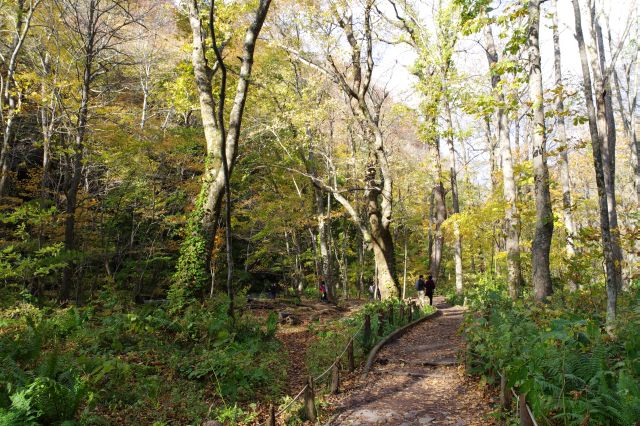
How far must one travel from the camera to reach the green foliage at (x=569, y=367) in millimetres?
4029

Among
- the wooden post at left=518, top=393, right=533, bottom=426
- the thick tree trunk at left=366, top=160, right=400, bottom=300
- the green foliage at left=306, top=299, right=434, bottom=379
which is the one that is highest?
the thick tree trunk at left=366, top=160, right=400, bottom=300

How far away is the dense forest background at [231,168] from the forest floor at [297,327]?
2.14ft

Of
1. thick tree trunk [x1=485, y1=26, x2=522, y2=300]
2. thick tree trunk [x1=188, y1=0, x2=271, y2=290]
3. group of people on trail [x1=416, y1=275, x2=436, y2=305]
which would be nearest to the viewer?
thick tree trunk [x1=188, y1=0, x2=271, y2=290]

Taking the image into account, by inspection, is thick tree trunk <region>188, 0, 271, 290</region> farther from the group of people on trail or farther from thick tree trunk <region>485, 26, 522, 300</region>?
the group of people on trail

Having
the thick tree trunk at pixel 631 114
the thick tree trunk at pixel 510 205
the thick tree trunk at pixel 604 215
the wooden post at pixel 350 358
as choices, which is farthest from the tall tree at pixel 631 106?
the wooden post at pixel 350 358

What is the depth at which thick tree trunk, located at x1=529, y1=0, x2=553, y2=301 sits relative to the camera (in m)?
9.38

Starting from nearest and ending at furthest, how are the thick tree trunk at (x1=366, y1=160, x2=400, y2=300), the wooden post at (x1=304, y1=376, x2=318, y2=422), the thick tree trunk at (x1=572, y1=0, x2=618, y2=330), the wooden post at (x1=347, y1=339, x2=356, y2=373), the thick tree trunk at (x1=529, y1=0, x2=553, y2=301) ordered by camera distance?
the wooden post at (x1=304, y1=376, x2=318, y2=422) → the thick tree trunk at (x1=572, y1=0, x2=618, y2=330) → the wooden post at (x1=347, y1=339, x2=356, y2=373) → the thick tree trunk at (x1=529, y1=0, x2=553, y2=301) → the thick tree trunk at (x1=366, y1=160, x2=400, y2=300)

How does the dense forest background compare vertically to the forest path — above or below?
above

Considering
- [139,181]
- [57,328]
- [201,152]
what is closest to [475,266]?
[201,152]

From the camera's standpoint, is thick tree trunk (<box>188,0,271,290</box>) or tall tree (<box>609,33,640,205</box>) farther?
tall tree (<box>609,33,640,205</box>)

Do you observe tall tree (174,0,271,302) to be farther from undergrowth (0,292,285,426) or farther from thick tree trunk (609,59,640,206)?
thick tree trunk (609,59,640,206)

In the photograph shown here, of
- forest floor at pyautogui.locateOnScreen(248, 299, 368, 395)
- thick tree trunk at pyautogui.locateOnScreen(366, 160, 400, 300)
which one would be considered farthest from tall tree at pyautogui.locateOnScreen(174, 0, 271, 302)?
thick tree trunk at pyautogui.locateOnScreen(366, 160, 400, 300)

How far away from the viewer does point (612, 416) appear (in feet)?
13.3

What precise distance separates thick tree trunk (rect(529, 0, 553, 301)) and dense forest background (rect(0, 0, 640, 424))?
0.05 m
